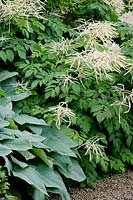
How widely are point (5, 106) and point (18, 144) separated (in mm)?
419

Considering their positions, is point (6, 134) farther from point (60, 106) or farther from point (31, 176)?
point (60, 106)

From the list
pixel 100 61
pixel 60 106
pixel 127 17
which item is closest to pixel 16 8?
pixel 100 61

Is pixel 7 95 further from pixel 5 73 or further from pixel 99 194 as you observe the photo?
pixel 99 194

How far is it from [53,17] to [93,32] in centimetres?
91

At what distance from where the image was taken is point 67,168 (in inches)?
159

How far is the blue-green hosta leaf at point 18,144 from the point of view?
3.67m

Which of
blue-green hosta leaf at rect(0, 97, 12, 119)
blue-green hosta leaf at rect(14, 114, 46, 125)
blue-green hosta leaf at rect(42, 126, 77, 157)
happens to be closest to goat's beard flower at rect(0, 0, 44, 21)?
blue-green hosta leaf at rect(0, 97, 12, 119)

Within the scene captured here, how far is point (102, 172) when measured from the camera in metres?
4.54

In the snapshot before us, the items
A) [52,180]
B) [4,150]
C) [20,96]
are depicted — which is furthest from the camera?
[20,96]

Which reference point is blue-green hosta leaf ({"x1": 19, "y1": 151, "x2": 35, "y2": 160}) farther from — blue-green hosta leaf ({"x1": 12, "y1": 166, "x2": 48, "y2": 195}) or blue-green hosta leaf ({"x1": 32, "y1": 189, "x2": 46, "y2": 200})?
blue-green hosta leaf ({"x1": 32, "y1": 189, "x2": 46, "y2": 200})

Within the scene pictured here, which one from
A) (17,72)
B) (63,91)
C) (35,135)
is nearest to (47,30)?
(17,72)

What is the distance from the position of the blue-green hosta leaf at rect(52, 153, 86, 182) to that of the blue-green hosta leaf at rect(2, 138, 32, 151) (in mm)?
405

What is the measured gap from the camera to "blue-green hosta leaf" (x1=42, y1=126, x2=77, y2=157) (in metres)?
4.03

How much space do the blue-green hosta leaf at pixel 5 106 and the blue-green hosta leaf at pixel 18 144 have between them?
220 mm
